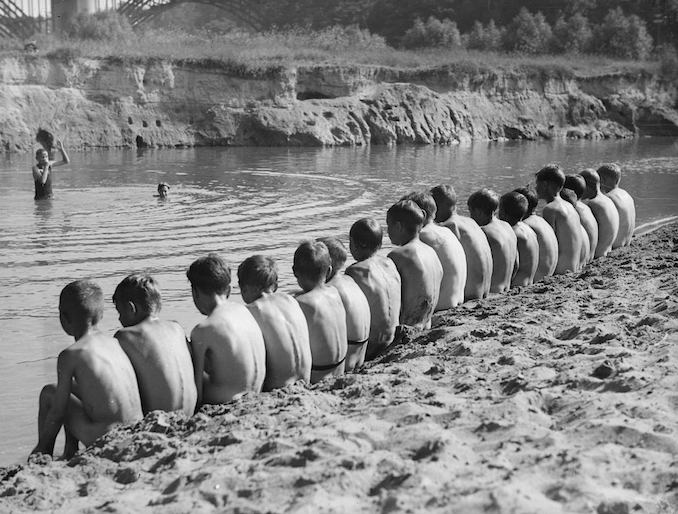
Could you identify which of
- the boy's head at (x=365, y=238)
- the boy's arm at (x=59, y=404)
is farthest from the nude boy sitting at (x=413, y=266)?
the boy's arm at (x=59, y=404)

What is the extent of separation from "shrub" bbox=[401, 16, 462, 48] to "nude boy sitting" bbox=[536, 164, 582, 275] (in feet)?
137

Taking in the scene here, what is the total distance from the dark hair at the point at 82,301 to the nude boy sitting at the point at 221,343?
61 cm

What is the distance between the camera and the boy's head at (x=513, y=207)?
29.6 ft

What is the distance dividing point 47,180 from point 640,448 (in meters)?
13.0

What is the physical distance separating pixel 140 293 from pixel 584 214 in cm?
622

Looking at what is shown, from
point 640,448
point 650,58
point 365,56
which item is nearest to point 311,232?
point 640,448

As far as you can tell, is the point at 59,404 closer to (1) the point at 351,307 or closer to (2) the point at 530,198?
(1) the point at 351,307

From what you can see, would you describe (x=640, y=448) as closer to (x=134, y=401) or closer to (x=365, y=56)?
(x=134, y=401)

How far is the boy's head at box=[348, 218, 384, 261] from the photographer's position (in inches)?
283

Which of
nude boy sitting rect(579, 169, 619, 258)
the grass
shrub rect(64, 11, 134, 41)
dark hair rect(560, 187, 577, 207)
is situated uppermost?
shrub rect(64, 11, 134, 41)

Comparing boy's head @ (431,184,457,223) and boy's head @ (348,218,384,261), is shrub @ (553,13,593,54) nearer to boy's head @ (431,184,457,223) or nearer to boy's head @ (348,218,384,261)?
boy's head @ (431,184,457,223)

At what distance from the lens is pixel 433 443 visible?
161 inches

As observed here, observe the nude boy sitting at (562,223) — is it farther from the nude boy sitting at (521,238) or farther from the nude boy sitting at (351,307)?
the nude boy sitting at (351,307)

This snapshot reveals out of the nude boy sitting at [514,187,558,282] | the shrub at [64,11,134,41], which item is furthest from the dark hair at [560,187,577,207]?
the shrub at [64,11,134,41]
